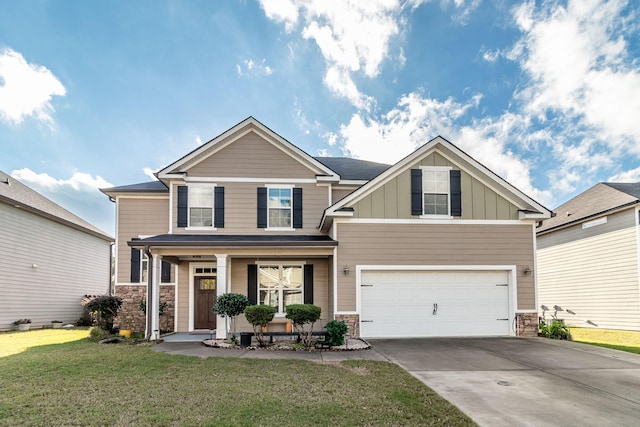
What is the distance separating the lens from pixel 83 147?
2016 centimetres

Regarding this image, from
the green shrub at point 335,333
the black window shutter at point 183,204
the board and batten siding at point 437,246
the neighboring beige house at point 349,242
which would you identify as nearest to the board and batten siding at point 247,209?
the neighboring beige house at point 349,242

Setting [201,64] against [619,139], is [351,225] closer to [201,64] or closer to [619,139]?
[201,64]

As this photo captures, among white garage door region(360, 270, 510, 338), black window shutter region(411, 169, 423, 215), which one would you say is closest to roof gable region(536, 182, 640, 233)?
white garage door region(360, 270, 510, 338)

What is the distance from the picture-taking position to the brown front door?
523 inches

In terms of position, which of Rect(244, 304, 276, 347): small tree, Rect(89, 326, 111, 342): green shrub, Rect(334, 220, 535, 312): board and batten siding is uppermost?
Rect(334, 220, 535, 312): board and batten siding

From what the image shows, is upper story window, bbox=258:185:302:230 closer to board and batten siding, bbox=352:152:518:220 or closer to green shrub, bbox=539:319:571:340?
board and batten siding, bbox=352:152:518:220

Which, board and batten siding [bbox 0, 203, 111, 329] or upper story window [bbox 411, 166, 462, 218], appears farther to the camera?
board and batten siding [bbox 0, 203, 111, 329]

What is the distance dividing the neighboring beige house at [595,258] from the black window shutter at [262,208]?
13014 millimetres

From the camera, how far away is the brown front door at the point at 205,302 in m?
13.3

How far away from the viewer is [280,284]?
13156mm

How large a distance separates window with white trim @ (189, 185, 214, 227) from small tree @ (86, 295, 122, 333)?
3.62 metres

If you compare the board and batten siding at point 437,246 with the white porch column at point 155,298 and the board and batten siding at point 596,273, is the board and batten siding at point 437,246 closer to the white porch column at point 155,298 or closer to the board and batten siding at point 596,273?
the board and batten siding at point 596,273

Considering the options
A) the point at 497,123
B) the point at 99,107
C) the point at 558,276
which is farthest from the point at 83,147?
the point at 558,276

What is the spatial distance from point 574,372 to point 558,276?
11.6 m
